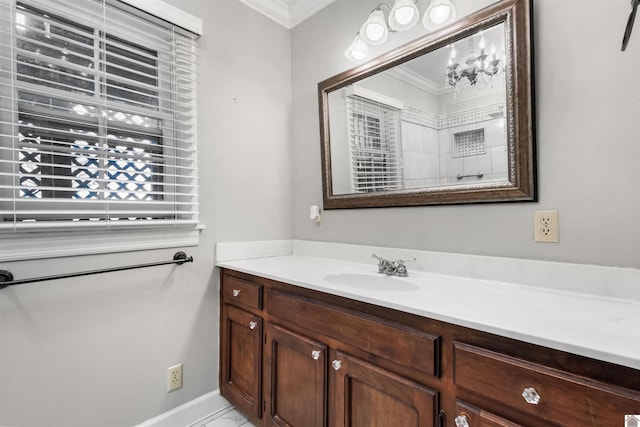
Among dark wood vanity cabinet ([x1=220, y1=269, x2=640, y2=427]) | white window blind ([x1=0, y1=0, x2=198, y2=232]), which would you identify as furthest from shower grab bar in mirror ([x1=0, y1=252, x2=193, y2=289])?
dark wood vanity cabinet ([x1=220, y1=269, x2=640, y2=427])

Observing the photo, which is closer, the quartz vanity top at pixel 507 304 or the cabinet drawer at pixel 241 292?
the quartz vanity top at pixel 507 304

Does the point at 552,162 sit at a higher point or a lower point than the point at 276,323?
higher

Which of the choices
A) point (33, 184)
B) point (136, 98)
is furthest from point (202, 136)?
point (33, 184)

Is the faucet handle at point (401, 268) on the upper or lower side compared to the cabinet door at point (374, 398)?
upper

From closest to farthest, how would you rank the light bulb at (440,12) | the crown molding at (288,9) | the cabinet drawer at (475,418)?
1. the cabinet drawer at (475,418)
2. the light bulb at (440,12)
3. the crown molding at (288,9)

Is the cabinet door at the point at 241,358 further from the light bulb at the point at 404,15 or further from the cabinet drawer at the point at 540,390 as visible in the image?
the light bulb at the point at 404,15

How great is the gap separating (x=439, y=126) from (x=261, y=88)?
4.04 ft

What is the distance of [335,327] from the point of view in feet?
3.91

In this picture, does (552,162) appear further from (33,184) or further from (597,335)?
(33,184)

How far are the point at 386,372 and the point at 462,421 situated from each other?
0.84ft

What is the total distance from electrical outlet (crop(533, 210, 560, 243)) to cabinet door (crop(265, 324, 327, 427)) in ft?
3.15

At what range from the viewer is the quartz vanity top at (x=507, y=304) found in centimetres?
69

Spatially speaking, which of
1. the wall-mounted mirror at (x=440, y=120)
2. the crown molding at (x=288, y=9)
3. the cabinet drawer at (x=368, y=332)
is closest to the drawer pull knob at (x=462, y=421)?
the cabinet drawer at (x=368, y=332)

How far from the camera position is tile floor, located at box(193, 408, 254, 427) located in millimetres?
1697
